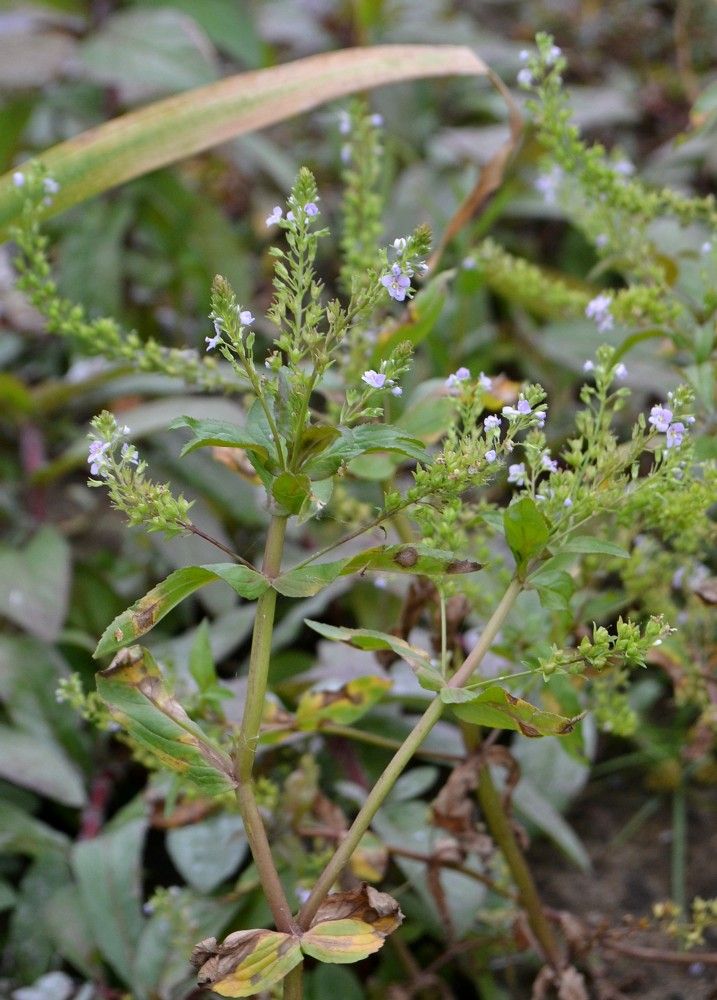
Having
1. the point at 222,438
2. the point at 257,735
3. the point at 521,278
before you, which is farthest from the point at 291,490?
the point at 521,278

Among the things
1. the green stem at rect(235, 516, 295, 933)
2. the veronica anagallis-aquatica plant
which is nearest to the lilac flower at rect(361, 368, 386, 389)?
the veronica anagallis-aquatica plant

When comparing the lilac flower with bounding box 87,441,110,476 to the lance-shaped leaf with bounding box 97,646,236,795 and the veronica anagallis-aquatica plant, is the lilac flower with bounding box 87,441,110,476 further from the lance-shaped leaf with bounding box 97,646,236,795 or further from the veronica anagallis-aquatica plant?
the lance-shaped leaf with bounding box 97,646,236,795

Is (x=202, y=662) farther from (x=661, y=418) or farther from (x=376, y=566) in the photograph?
(x=661, y=418)

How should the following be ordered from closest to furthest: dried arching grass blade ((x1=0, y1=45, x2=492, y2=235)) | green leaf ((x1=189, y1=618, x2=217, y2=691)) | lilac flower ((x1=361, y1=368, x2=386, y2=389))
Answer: lilac flower ((x1=361, y1=368, x2=386, y2=389)) → green leaf ((x1=189, y1=618, x2=217, y2=691)) → dried arching grass blade ((x1=0, y1=45, x2=492, y2=235))

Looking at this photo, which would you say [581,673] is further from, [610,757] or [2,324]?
[2,324]

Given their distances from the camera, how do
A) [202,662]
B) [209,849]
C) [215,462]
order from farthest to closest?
[215,462]
[209,849]
[202,662]
